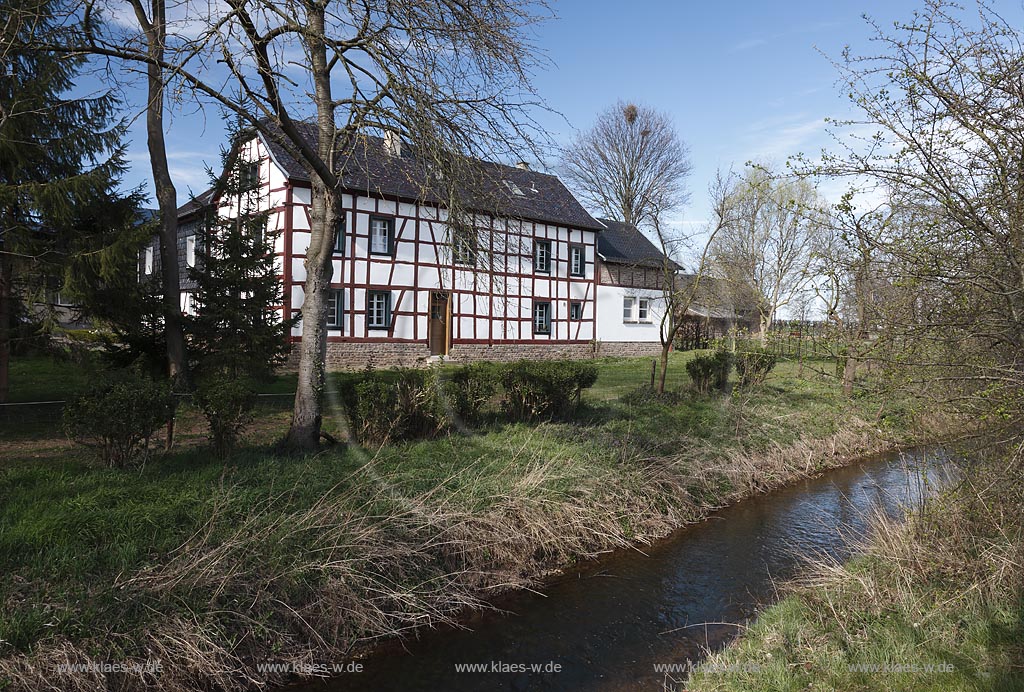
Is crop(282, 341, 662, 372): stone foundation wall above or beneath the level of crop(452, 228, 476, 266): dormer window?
beneath

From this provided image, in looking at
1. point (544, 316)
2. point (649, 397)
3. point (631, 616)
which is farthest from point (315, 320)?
point (544, 316)

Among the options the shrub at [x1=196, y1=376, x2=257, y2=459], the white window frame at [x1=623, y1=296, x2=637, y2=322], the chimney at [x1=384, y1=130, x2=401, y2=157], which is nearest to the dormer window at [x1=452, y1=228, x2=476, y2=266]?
the chimney at [x1=384, y1=130, x2=401, y2=157]

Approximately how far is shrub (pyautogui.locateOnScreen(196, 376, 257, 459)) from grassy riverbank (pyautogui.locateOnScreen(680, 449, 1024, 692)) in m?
5.30

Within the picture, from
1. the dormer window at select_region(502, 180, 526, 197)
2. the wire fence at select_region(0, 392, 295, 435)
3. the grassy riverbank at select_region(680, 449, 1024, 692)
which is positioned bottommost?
the grassy riverbank at select_region(680, 449, 1024, 692)

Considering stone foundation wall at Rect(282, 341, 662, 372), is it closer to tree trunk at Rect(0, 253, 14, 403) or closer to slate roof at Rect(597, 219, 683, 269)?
slate roof at Rect(597, 219, 683, 269)

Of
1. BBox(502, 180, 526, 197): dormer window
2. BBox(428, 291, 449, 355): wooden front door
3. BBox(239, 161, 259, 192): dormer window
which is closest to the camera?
BBox(502, 180, 526, 197): dormer window

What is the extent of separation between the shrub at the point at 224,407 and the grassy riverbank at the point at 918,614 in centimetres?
530

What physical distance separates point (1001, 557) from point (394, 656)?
4481 millimetres

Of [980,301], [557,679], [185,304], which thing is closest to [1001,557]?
[980,301]

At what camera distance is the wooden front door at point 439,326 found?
21328 mm

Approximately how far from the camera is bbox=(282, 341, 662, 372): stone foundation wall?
62.4ft

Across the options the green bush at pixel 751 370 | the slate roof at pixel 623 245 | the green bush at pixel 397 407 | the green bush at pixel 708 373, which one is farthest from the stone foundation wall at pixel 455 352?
the green bush at pixel 751 370

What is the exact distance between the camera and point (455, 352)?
2167 centimetres

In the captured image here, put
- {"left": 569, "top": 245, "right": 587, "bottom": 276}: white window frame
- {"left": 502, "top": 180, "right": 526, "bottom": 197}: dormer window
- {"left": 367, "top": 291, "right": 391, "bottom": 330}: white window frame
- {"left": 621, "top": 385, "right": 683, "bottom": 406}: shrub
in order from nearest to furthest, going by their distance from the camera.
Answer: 1. {"left": 502, "top": 180, "right": 526, "bottom": 197}: dormer window
2. {"left": 621, "top": 385, "right": 683, "bottom": 406}: shrub
3. {"left": 367, "top": 291, "right": 391, "bottom": 330}: white window frame
4. {"left": 569, "top": 245, "right": 587, "bottom": 276}: white window frame
